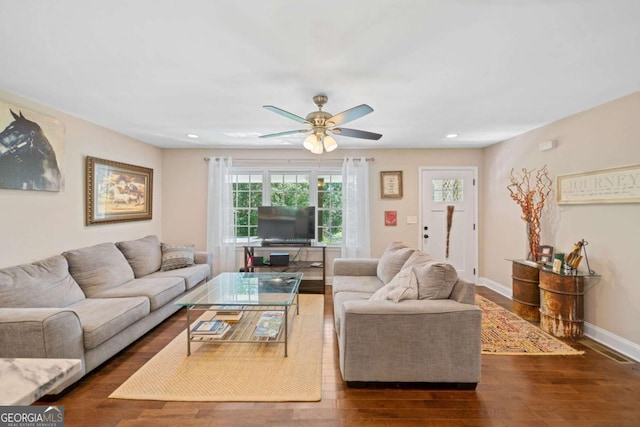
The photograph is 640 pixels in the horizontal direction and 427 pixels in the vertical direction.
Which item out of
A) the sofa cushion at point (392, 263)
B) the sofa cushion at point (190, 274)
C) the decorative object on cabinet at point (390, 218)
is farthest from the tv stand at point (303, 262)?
the sofa cushion at point (392, 263)

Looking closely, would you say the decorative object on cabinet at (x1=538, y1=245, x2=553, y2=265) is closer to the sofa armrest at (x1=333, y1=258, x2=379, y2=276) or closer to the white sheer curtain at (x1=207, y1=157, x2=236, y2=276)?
the sofa armrest at (x1=333, y1=258, x2=379, y2=276)

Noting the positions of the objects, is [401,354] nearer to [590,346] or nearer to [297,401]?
[297,401]

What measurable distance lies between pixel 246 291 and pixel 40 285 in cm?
173

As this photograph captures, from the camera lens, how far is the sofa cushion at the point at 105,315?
223 cm

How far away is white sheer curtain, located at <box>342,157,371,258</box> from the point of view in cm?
480

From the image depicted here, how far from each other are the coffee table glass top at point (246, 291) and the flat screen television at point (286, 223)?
1.04 meters

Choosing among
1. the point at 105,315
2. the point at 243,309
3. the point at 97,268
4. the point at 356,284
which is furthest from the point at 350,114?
the point at 97,268

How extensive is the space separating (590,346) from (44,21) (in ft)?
15.9

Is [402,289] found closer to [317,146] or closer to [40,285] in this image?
[317,146]

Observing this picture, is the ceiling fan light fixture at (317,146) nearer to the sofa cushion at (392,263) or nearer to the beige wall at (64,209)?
the sofa cushion at (392,263)

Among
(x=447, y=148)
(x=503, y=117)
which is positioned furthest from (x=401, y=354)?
(x=447, y=148)

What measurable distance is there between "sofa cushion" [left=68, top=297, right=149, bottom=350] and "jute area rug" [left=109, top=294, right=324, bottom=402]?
1.28ft

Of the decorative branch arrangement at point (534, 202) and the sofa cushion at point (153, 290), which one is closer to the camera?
the sofa cushion at point (153, 290)

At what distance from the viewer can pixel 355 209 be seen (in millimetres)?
4805
